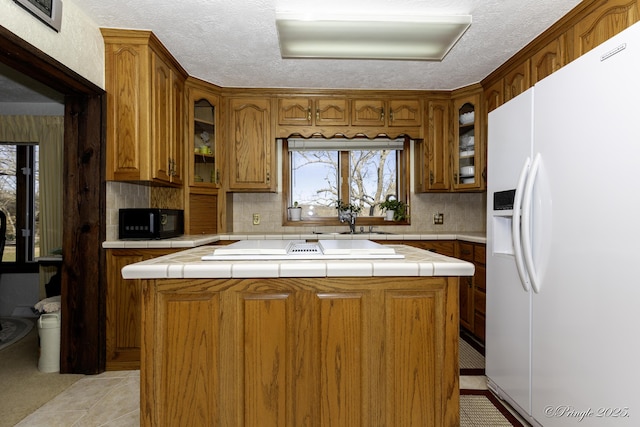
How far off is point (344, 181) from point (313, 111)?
2.80 ft

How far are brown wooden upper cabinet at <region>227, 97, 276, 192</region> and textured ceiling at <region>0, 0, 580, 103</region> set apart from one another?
0.71 ft

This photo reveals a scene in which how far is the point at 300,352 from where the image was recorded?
128cm

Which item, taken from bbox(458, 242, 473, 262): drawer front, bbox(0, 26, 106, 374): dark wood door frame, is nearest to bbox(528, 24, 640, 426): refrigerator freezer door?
bbox(458, 242, 473, 262): drawer front

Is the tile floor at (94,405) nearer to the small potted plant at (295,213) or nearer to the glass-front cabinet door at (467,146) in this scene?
the small potted plant at (295,213)

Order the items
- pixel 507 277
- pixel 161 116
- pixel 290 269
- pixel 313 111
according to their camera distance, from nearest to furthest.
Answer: pixel 290 269 → pixel 507 277 → pixel 161 116 → pixel 313 111

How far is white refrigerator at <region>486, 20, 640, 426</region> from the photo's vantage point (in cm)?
125

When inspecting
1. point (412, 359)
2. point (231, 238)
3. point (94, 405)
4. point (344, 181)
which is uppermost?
point (344, 181)

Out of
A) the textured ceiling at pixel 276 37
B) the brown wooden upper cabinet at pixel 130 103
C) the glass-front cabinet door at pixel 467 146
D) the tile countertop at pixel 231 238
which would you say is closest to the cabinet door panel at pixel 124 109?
the brown wooden upper cabinet at pixel 130 103

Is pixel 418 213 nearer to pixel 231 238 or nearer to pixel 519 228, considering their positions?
pixel 231 238

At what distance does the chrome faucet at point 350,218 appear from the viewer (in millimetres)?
3713

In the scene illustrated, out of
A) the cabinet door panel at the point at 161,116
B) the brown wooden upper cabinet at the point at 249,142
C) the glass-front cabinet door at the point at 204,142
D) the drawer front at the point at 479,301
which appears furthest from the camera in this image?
the brown wooden upper cabinet at the point at 249,142

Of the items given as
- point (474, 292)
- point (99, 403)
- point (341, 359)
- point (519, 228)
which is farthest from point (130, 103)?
point (474, 292)

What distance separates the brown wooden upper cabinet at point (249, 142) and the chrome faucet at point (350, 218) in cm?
87

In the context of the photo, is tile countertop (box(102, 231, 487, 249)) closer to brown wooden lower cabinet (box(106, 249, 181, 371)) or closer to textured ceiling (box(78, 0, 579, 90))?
brown wooden lower cabinet (box(106, 249, 181, 371))
